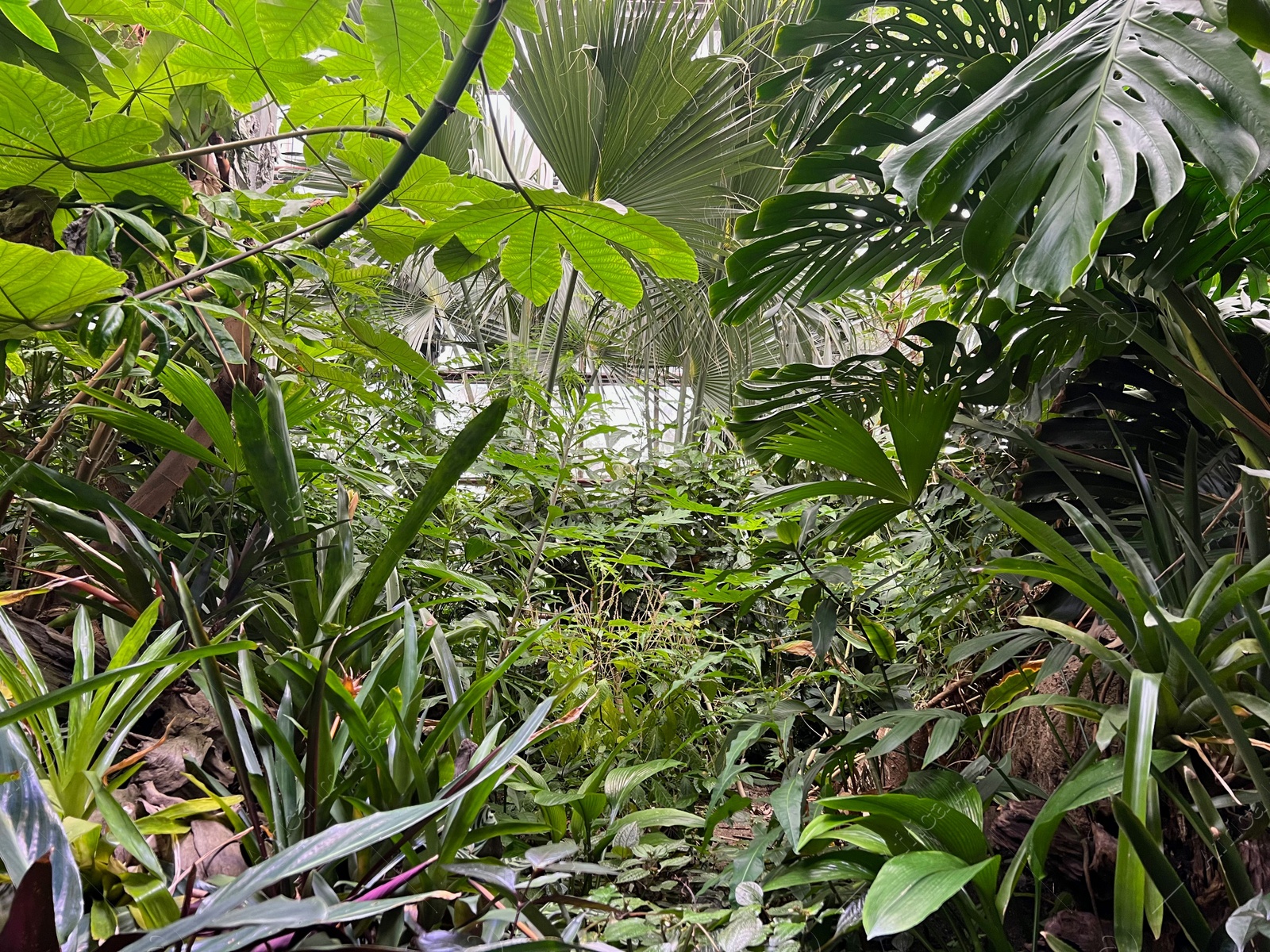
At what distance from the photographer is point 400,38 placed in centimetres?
70

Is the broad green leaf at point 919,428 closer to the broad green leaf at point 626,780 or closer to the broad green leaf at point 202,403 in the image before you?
the broad green leaf at point 626,780

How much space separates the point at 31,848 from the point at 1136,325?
1.49 metres

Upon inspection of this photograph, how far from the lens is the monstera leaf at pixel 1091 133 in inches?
A: 29.9

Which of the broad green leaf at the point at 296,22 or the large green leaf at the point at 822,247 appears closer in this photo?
the broad green leaf at the point at 296,22

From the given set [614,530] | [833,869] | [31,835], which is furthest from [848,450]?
[31,835]

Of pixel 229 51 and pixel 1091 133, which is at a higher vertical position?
pixel 229 51

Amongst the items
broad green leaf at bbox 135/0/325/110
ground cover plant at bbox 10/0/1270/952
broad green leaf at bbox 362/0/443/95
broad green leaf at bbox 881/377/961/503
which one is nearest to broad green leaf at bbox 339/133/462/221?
ground cover plant at bbox 10/0/1270/952

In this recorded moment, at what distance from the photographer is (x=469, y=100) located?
923 millimetres

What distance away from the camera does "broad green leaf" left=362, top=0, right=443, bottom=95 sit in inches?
27.0

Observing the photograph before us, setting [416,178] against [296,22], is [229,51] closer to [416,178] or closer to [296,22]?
[296,22]

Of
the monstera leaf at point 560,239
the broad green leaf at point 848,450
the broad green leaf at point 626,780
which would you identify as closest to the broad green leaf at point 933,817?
the broad green leaf at point 626,780

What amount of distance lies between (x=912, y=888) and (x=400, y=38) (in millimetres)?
1014

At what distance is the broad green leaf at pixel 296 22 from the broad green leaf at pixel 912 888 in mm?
1023

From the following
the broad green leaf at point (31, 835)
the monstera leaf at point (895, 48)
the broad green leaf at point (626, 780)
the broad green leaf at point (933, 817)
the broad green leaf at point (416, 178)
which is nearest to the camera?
the broad green leaf at point (31, 835)
